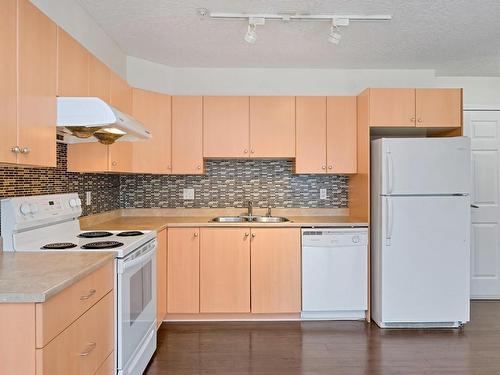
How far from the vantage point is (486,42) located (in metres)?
3.19

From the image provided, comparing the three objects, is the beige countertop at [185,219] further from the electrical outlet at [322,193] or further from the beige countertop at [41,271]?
the beige countertop at [41,271]

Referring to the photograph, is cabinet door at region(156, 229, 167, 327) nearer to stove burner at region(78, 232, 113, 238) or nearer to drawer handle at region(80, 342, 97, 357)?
stove burner at region(78, 232, 113, 238)

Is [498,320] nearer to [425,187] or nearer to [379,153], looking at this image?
[425,187]

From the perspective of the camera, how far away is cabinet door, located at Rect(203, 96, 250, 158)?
11.8ft

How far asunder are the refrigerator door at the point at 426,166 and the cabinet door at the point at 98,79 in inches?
87.8

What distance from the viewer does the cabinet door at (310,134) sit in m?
3.60

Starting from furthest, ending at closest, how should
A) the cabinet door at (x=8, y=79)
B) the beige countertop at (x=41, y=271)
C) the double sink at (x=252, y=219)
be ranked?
the double sink at (x=252, y=219), the cabinet door at (x=8, y=79), the beige countertop at (x=41, y=271)

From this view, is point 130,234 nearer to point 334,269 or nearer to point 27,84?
point 27,84

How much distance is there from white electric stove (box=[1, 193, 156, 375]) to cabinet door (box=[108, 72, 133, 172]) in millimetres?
444

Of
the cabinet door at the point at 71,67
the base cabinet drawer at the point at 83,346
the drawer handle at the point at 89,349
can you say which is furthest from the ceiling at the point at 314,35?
the drawer handle at the point at 89,349

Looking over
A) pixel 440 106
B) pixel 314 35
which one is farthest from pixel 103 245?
pixel 440 106

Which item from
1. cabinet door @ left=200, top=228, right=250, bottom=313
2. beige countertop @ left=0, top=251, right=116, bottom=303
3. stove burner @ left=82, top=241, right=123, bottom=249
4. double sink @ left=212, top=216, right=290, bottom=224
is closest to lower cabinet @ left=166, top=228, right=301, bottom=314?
cabinet door @ left=200, top=228, right=250, bottom=313

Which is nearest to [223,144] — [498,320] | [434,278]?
[434,278]

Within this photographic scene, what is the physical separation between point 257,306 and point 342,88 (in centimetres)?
233
